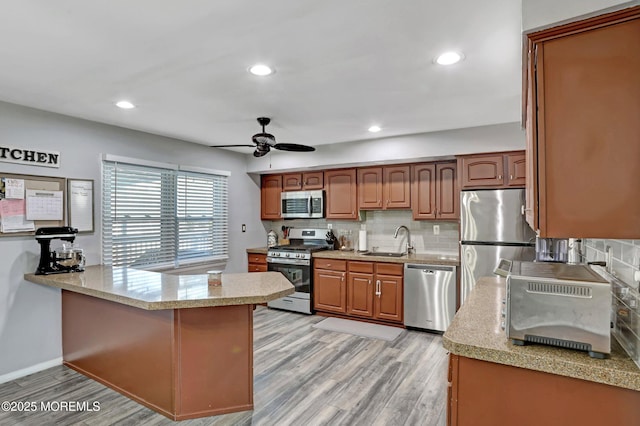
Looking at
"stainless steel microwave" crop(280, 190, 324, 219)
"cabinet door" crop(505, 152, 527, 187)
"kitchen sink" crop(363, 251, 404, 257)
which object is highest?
"cabinet door" crop(505, 152, 527, 187)

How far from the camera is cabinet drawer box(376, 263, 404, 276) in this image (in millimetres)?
4355

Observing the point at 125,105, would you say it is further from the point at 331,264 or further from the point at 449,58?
the point at 331,264

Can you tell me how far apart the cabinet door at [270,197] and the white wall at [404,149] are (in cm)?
30

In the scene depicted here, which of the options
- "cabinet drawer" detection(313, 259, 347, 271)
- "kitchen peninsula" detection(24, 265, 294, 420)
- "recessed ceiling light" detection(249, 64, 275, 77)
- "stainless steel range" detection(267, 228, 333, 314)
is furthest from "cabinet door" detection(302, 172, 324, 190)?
"recessed ceiling light" detection(249, 64, 275, 77)

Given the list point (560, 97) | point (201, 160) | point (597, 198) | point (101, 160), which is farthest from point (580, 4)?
point (201, 160)

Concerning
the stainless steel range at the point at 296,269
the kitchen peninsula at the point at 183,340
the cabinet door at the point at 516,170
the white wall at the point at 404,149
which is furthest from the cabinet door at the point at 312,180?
the kitchen peninsula at the point at 183,340

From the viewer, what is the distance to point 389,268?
442cm

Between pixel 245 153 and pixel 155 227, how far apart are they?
1.90 meters

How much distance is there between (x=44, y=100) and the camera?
3.01m

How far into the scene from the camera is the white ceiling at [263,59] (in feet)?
5.67

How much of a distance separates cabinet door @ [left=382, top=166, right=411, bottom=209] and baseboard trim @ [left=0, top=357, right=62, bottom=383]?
13.1ft

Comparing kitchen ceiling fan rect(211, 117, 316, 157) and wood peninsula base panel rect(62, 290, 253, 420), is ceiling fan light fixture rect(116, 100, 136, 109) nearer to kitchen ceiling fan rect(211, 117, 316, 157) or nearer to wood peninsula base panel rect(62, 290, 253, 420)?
kitchen ceiling fan rect(211, 117, 316, 157)

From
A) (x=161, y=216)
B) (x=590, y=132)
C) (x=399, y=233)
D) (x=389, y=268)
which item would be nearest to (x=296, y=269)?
(x=389, y=268)

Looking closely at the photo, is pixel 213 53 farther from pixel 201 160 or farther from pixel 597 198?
pixel 201 160
